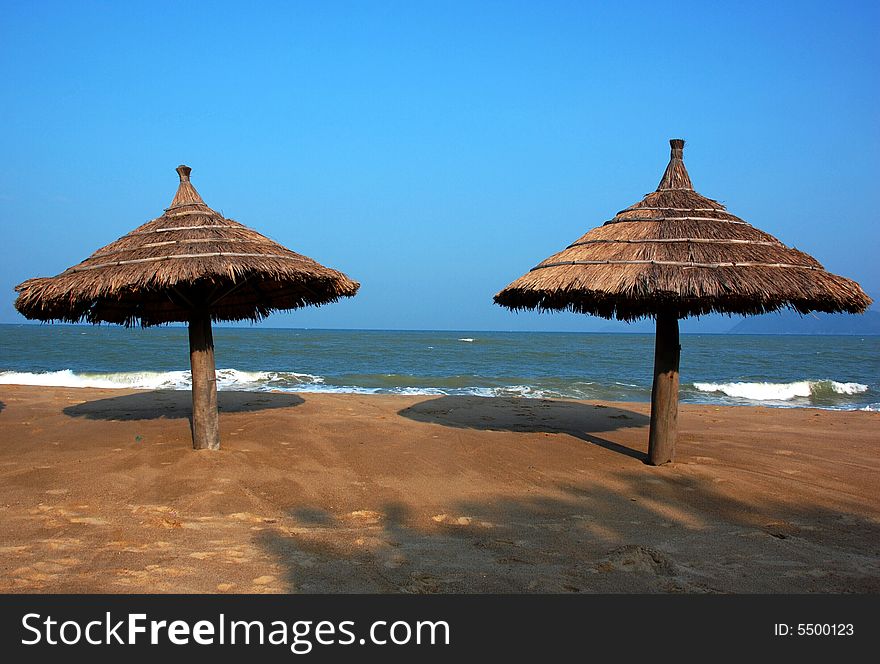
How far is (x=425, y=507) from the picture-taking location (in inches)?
204

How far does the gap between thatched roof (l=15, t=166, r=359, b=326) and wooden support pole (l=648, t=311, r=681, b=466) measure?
339 cm

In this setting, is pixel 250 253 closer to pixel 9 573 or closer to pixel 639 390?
pixel 9 573

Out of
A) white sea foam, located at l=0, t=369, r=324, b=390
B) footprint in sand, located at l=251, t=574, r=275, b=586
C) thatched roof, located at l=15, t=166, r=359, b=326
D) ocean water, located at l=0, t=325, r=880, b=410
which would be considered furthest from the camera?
white sea foam, located at l=0, t=369, r=324, b=390

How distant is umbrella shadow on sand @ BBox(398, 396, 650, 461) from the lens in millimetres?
8414

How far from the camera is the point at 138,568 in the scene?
146 inches

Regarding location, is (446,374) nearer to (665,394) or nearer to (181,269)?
(665,394)

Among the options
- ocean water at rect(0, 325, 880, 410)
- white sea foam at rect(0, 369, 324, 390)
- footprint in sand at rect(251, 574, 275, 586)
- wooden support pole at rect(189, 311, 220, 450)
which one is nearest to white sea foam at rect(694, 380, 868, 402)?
ocean water at rect(0, 325, 880, 410)

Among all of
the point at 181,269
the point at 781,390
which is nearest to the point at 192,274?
the point at 181,269

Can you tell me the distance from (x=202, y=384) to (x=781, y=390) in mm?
17614

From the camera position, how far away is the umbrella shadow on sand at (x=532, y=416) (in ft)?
27.6

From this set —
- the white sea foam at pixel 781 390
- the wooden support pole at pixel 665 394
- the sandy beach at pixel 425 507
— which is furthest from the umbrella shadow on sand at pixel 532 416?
the white sea foam at pixel 781 390

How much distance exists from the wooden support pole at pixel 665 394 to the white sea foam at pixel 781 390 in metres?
12.6

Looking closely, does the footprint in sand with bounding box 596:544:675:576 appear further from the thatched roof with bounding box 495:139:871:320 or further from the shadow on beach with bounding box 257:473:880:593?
the thatched roof with bounding box 495:139:871:320
